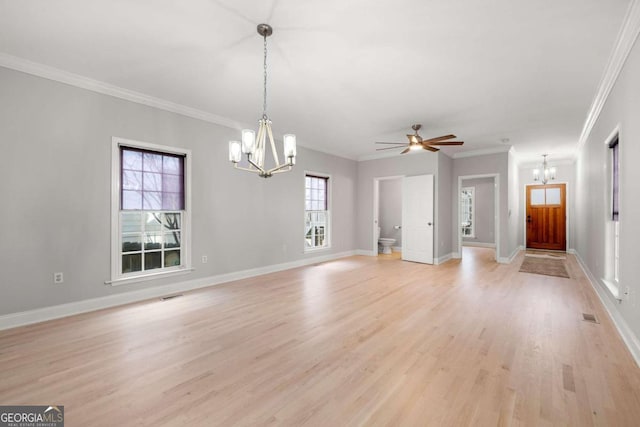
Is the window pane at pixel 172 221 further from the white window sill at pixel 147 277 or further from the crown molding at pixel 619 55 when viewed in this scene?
the crown molding at pixel 619 55

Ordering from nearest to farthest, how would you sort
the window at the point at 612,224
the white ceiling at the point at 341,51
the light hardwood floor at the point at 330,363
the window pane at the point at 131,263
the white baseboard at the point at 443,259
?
the light hardwood floor at the point at 330,363, the white ceiling at the point at 341,51, the window at the point at 612,224, the window pane at the point at 131,263, the white baseboard at the point at 443,259

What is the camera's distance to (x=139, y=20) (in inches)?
94.0

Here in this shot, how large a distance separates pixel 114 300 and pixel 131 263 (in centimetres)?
51

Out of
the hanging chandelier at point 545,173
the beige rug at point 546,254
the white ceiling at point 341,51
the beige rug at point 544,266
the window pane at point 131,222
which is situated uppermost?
the white ceiling at point 341,51

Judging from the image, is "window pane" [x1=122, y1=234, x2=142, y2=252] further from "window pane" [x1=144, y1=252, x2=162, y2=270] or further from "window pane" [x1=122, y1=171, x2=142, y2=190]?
"window pane" [x1=122, y1=171, x2=142, y2=190]

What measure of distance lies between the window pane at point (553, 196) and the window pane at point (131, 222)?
11.0 meters

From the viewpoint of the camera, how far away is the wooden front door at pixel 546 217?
8703mm

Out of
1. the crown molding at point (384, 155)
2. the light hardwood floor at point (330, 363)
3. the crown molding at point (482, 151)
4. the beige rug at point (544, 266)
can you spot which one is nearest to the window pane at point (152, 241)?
the light hardwood floor at point (330, 363)

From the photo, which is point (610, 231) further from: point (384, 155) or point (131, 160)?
point (131, 160)

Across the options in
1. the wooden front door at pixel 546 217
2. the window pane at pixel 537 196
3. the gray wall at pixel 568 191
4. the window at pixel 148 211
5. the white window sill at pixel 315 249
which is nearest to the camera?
the window at pixel 148 211

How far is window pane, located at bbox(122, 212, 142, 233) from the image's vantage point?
3.84m

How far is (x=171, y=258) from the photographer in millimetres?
4348

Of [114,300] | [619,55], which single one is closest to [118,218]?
[114,300]

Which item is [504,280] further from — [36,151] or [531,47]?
[36,151]
